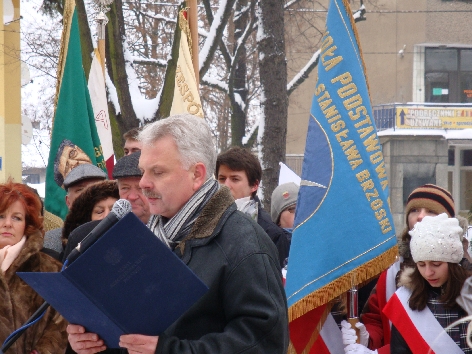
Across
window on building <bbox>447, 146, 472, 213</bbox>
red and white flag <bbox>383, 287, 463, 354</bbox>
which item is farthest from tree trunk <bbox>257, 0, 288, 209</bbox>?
window on building <bbox>447, 146, 472, 213</bbox>

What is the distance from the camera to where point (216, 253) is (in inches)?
105

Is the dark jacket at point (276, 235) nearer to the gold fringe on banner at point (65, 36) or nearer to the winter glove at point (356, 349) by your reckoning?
the winter glove at point (356, 349)

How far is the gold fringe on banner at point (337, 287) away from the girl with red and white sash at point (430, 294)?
0.24 m

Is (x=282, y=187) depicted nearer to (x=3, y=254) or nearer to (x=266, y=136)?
(x=3, y=254)

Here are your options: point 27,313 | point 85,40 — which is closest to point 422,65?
point 85,40

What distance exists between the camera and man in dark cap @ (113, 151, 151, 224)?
4285mm

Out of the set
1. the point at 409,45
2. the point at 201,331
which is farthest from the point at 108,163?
the point at 409,45

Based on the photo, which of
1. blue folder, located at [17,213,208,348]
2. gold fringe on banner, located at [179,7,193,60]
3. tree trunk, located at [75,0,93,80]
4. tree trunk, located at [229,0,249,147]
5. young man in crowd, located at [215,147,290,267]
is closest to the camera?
blue folder, located at [17,213,208,348]

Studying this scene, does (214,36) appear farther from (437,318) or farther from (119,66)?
(437,318)

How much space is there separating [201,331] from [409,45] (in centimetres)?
2670

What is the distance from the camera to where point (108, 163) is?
25.8 feet

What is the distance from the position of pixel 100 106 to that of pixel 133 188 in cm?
415

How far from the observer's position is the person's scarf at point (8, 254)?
4.06m

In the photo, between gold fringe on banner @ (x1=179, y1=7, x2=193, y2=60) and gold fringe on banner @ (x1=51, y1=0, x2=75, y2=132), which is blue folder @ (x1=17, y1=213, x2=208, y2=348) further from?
gold fringe on banner @ (x1=179, y1=7, x2=193, y2=60)
